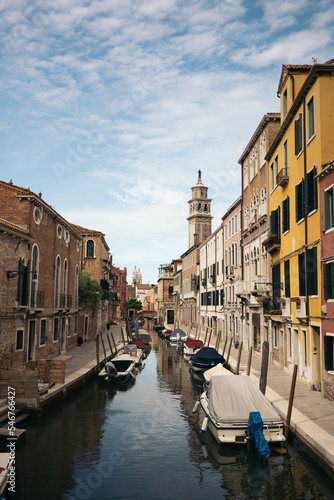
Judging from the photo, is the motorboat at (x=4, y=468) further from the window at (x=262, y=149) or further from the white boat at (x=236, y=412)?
the window at (x=262, y=149)

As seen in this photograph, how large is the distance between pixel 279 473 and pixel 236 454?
1624 mm

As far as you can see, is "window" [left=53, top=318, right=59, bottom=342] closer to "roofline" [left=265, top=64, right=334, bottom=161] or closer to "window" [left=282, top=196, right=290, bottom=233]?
"window" [left=282, top=196, right=290, bottom=233]

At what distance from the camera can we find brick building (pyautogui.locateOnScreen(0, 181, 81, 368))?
18984mm

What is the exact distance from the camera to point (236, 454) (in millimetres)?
12469

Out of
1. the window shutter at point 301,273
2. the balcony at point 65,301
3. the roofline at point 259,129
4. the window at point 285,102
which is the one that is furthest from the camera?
the balcony at point 65,301

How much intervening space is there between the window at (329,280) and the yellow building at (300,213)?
0.76 metres

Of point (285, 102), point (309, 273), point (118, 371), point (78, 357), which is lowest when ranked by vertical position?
point (118, 371)

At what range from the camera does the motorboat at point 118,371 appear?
23391mm

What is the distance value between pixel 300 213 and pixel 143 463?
36.8 ft

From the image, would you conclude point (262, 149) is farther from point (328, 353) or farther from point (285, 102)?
point (328, 353)

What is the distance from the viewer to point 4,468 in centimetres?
944

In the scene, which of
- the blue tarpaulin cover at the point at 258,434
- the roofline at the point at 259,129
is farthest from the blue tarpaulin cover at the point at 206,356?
the roofline at the point at 259,129

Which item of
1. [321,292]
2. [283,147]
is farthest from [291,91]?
[321,292]

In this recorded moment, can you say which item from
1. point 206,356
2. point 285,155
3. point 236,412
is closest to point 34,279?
point 206,356
